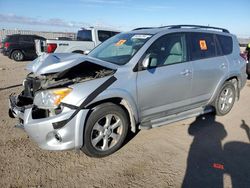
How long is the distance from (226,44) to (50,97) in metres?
4.04

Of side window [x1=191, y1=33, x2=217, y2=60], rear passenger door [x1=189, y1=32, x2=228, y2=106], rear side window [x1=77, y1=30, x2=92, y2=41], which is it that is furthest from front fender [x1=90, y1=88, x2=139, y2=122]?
rear side window [x1=77, y1=30, x2=92, y2=41]

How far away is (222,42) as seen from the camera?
5328mm

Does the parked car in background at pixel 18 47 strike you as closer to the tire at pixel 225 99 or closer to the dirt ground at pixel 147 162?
the dirt ground at pixel 147 162

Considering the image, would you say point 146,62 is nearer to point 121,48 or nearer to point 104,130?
point 121,48

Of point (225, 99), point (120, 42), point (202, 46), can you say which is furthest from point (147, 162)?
point (225, 99)

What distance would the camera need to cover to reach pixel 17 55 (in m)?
15.9

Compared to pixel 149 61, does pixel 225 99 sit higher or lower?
lower

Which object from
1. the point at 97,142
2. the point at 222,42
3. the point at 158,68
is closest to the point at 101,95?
the point at 97,142

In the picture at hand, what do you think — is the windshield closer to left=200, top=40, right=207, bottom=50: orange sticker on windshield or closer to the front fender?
the front fender

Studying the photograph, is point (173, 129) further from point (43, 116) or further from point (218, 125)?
point (43, 116)

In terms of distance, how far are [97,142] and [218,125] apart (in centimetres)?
271

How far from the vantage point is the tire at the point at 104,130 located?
11.2ft

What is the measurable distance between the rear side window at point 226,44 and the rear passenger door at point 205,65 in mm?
162

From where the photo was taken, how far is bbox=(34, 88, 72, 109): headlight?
3220 millimetres
